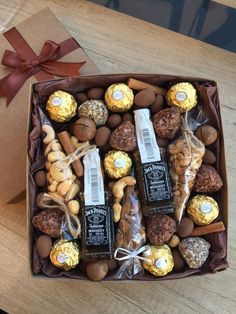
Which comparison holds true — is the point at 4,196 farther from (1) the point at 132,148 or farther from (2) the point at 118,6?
(2) the point at 118,6

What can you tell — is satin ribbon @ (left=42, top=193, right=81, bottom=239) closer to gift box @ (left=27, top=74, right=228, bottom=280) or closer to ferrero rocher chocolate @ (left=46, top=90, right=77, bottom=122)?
gift box @ (left=27, top=74, right=228, bottom=280)

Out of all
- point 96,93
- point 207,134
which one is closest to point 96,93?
point 96,93

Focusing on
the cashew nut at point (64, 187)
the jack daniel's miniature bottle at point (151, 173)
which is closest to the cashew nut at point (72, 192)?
the cashew nut at point (64, 187)

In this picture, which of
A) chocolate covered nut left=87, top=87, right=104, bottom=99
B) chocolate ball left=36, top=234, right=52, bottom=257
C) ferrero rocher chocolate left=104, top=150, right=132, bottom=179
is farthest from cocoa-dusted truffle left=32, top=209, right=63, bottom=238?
chocolate covered nut left=87, top=87, right=104, bottom=99

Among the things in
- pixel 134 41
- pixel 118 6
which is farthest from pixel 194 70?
pixel 118 6

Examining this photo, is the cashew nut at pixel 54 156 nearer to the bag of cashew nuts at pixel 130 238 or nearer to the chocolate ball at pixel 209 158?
the bag of cashew nuts at pixel 130 238

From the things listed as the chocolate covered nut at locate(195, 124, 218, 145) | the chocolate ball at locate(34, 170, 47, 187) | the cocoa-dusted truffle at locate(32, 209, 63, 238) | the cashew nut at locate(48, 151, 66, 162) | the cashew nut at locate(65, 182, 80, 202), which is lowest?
the cocoa-dusted truffle at locate(32, 209, 63, 238)
